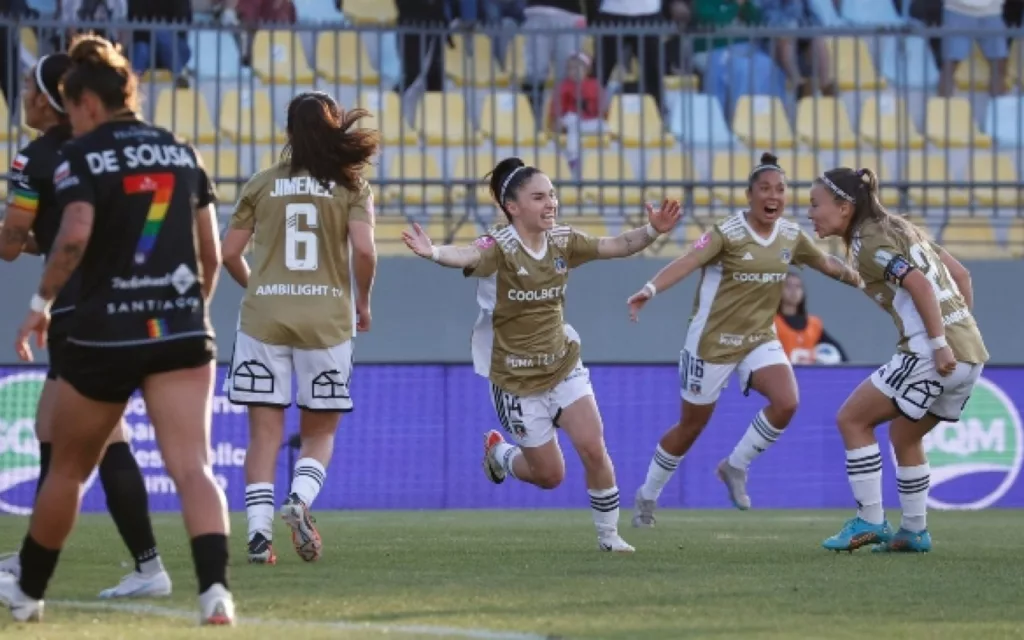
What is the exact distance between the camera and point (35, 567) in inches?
269

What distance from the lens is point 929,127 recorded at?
19172 mm

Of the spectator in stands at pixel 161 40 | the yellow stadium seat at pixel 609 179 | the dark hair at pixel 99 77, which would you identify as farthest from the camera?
the yellow stadium seat at pixel 609 179

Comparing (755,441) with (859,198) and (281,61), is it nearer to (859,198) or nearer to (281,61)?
(859,198)

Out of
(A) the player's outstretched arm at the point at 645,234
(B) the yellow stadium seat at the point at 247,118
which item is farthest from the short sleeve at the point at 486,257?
(B) the yellow stadium seat at the point at 247,118

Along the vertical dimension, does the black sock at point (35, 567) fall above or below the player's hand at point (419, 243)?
below

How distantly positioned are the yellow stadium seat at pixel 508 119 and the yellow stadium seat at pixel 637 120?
0.70 m

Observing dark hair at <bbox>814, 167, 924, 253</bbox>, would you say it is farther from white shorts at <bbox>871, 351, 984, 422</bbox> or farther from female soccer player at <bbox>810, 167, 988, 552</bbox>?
white shorts at <bbox>871, 351, 984, 422</bbox>

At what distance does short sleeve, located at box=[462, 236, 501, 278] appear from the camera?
34.7ft

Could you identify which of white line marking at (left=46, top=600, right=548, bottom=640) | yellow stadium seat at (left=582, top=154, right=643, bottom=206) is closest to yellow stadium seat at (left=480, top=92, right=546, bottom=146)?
yellow stadium seat at (left=582, top=154, right=643, bottom=206)

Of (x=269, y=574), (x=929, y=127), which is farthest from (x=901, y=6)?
(x=269, y=574)

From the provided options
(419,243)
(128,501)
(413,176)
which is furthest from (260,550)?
(413,176)

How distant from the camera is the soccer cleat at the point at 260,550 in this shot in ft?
30.4

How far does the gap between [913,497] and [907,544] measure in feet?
0.80

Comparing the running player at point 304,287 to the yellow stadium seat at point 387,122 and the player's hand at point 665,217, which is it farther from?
the yellow stadium seat at point 387,122
